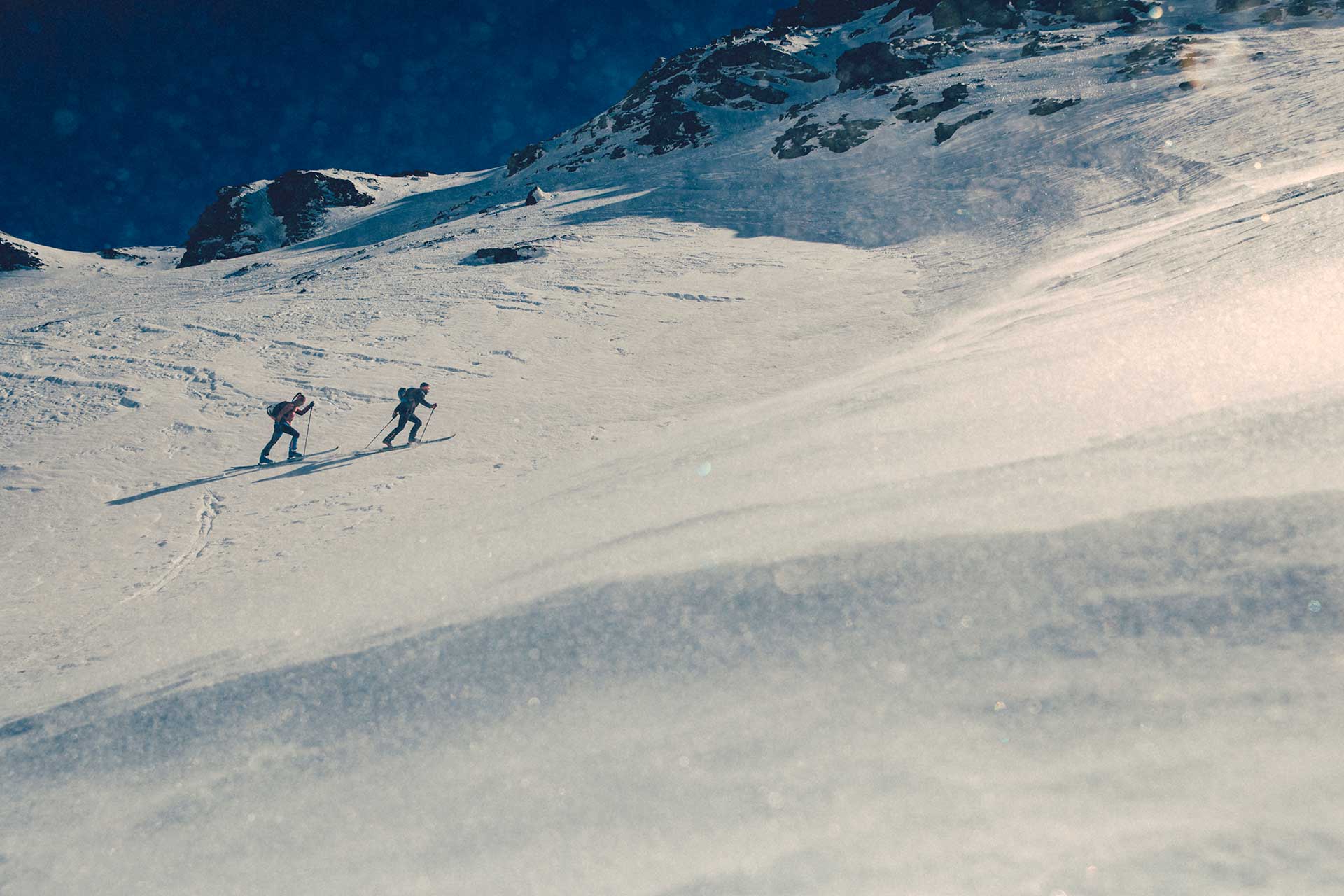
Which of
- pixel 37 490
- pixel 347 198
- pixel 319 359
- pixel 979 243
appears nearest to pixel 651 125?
pixel 347 198

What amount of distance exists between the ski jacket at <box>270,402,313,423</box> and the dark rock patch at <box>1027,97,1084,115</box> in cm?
3701

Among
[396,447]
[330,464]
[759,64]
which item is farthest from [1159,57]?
[330,464]

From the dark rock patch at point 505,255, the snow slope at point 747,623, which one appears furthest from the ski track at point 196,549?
the dark rock patch at point 505,255

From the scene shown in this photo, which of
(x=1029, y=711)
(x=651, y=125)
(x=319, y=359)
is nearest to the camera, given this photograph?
(x=1029, y=711)

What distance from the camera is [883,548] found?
14.4 feet

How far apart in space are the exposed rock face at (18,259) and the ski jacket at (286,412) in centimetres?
7040

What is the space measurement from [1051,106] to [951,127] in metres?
4.71

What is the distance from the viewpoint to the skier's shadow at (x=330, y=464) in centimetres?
1071

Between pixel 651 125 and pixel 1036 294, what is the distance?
54775mm

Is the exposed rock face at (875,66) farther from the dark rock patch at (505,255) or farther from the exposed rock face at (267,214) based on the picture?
the exposed rock face at (267,214)

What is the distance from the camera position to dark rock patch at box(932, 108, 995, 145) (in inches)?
1463

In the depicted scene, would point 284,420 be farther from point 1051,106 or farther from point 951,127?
point 1051,106

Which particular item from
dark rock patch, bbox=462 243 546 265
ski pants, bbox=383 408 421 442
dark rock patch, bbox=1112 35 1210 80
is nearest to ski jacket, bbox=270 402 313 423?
ski pants, bbox=383 408 421 442

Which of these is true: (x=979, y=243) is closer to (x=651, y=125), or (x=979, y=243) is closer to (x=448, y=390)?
(x=448, y=390)
